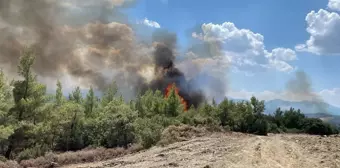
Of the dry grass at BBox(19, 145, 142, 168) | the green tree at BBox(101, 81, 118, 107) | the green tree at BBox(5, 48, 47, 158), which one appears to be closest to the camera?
the dry grass at BBox(19, 145, 142, 168)

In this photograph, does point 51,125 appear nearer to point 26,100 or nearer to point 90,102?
point 26,100

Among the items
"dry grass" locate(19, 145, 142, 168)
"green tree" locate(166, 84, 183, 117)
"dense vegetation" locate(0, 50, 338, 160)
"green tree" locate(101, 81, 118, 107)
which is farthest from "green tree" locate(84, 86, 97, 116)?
"dry grass" locate(19, 145, 142, 168)

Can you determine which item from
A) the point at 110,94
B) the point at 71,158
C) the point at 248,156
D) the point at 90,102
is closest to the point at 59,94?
the point at 90,102

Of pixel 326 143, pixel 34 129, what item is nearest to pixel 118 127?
pixel 34 129

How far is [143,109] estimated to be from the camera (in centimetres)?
6744

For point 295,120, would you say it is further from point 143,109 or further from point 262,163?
point 262,163

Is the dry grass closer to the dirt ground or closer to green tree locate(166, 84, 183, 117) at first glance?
the dirt ground

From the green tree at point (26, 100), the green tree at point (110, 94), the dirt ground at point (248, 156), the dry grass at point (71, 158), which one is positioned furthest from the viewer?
the green tree at point (110, 94)

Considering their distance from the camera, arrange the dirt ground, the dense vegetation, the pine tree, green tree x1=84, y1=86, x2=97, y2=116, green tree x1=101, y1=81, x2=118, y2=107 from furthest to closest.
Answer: green tree x1=101, y1=81, x2=118, y2=107 → green tree x1=84, y1=86, x2=97, y2=116 → the pine tree → the dense vegetation → the dirt ground

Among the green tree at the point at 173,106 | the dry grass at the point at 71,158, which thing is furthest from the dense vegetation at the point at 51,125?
the green tree at the point at 173,106

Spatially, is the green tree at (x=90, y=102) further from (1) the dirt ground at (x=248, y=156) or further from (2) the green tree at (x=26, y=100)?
(1) the dirt ground at (x=248, y=156)

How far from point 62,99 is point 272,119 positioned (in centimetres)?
3430

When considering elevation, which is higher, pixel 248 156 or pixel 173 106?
pixel 173 106

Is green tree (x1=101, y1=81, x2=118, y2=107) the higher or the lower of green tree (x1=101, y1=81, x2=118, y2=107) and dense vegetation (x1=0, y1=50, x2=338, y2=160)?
the higher
